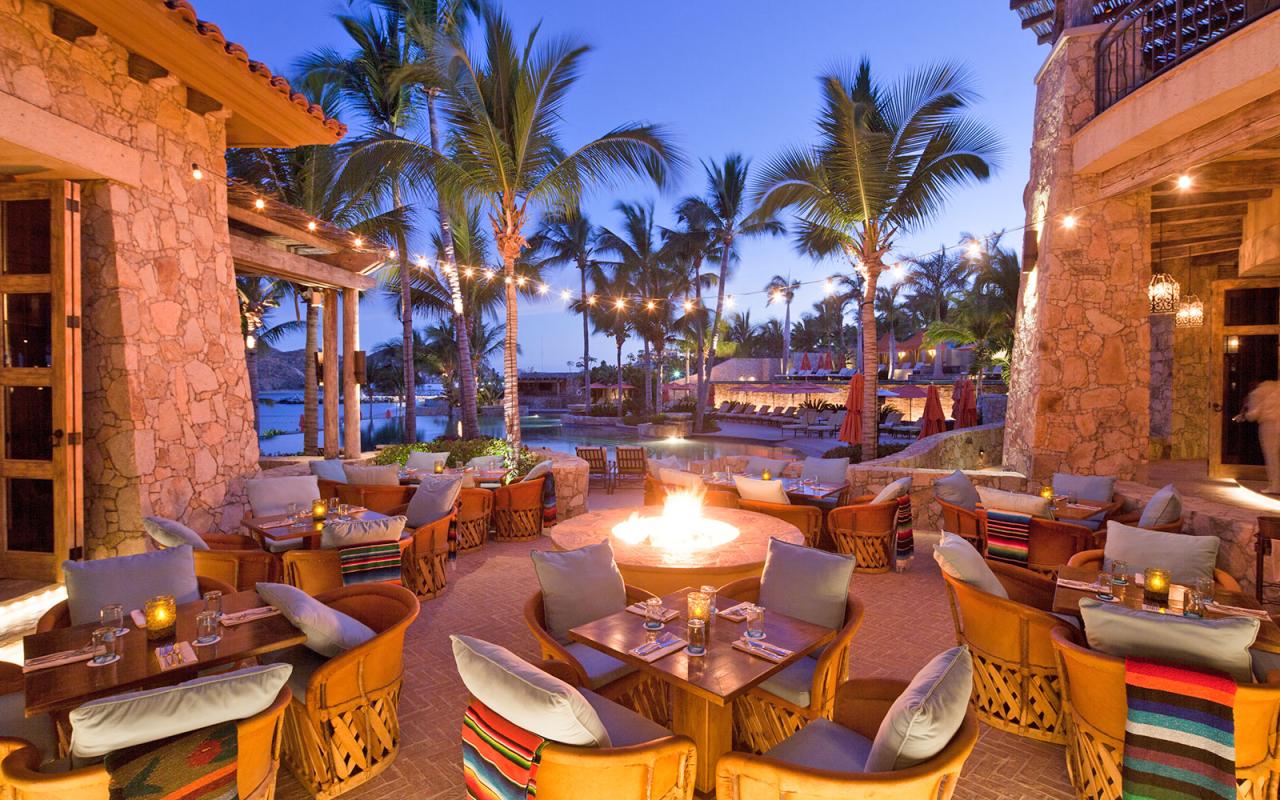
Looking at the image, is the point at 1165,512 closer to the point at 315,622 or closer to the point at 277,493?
the point at 315,622

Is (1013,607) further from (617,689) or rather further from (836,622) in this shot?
(617,689)

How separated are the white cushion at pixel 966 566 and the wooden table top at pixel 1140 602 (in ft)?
0.97

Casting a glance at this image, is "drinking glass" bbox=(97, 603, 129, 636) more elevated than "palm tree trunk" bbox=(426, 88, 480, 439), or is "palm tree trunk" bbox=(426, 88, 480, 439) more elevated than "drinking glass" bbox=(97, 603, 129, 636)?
"palm tree trunk" bbox=(426, 88, 480, 439)

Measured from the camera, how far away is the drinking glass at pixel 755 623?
2994 millimetres

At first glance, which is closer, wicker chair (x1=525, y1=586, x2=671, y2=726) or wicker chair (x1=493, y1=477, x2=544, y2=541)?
wicker chair (x1=525, y1=586, x2=671, y2=726)

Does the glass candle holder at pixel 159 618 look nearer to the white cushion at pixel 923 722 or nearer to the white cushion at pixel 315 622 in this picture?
the white cushion at pixel 315 622

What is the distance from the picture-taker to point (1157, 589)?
348 centimetres

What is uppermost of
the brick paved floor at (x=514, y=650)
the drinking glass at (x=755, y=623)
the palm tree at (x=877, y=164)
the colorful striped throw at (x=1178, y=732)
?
the palm tree at (x=877, y=164)

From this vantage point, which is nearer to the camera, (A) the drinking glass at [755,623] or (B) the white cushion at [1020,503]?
(A) the drinking glass at [755,623]

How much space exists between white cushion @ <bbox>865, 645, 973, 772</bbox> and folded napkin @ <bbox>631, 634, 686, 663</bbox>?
100 cm

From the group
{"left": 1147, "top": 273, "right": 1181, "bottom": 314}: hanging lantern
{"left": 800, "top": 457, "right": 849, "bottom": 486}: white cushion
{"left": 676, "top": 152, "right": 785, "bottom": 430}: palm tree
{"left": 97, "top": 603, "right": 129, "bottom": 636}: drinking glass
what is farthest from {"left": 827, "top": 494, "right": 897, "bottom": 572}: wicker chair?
{"left": 676, "top": 152, "right": 785, "bottom": 430}: palm tree

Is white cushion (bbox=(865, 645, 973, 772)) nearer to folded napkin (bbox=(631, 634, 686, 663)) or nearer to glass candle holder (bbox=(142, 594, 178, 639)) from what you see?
folded napkin (bbox=(631, 634, 686, 663))

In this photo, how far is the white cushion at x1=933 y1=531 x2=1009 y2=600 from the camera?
11.8ft

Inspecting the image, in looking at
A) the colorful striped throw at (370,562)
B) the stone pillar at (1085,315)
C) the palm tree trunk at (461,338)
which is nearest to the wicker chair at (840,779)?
the colorful striped throw at (370,562)
